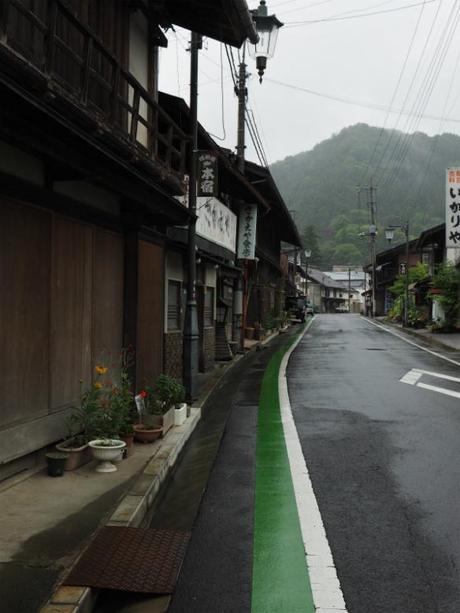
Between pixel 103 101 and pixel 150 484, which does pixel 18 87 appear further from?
pixel 103 101

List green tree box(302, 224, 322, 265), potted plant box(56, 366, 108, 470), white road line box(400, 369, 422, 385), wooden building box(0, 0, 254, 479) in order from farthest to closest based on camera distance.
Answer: green tree box(302, 224, 322, 265) → white road line box(400, 369, 422, 385) → potted plant box(56, 366, 108, 470) → wooden building box(0, 0, 254, 479)

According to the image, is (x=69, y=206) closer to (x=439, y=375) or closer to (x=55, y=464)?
(x=55, y=464)

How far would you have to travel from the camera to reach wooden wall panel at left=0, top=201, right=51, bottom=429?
18.9 ft

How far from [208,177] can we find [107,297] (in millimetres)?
5999

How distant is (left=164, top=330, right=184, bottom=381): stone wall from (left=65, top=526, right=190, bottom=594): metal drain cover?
7820 mm

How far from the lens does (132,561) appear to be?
4.26 m

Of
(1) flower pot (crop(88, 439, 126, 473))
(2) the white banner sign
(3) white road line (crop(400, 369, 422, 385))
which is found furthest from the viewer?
(2) the white banner sign

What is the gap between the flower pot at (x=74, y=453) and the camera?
6.41 m

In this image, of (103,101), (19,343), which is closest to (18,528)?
(19,343)

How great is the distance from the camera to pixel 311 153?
147 meters

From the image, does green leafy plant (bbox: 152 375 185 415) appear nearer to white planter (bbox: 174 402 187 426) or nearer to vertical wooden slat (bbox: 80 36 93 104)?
white planter (bbox: 174 402 187 426)

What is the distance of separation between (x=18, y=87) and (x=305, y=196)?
12928cm

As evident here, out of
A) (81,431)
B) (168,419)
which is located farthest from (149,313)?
(81,431)

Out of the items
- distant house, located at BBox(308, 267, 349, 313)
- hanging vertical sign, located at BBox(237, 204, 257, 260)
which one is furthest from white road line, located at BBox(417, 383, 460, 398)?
distant house, located at BBox(308, 267, 349, 313)
